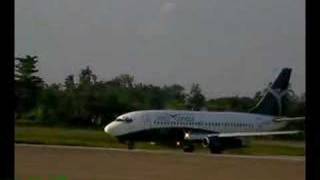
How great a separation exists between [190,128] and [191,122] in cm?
33

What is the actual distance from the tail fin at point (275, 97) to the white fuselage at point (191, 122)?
154 centimetres

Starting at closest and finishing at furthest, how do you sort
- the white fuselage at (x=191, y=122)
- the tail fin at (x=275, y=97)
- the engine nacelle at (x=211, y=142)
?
the engine nacelle at (x=211, y=142) < the white fuselage at (x=191, y=122) < the tail fin at (x=275, y=97)

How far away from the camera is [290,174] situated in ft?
37.7

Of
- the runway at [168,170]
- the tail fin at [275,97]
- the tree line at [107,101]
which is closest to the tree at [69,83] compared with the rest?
the tree line at [107,101]

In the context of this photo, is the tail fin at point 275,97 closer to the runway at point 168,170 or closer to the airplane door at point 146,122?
the airplane door at point 146,122

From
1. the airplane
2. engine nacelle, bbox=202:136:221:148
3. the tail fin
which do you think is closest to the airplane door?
the airplane

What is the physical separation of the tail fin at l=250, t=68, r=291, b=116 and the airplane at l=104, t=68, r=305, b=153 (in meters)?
1.83

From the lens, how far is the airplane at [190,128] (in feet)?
101

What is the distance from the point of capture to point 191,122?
3256 cm

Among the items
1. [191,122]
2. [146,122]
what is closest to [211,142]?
[191,122]

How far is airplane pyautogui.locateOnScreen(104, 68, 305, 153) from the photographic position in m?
30.7

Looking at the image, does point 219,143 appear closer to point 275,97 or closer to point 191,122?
point 191,122
